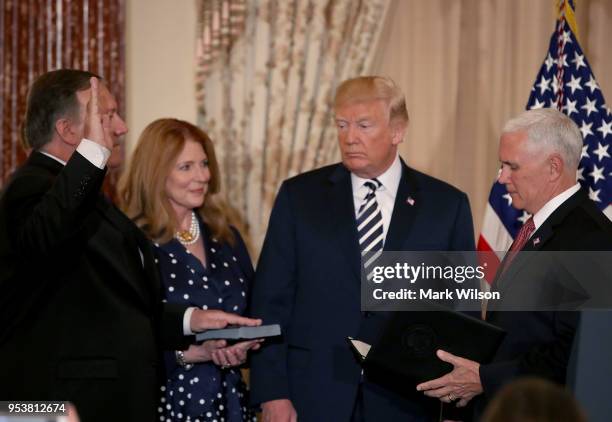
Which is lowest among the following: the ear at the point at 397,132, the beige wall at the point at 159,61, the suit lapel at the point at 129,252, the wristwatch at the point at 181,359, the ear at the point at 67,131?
the wristwatch at the point at 181,359

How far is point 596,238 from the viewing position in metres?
2.72

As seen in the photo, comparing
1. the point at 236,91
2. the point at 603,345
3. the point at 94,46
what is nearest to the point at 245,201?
the point at 236,91

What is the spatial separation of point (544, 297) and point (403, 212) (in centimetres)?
75

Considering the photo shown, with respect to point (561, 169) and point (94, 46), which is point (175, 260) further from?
point (94, 46)

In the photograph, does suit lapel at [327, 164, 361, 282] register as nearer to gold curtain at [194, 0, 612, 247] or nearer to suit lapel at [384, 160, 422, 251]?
suit lapel at [384, 160, 422, 251]

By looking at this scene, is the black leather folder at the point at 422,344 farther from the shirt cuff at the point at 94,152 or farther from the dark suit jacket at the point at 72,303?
the shirt cuff at the point at 94,152

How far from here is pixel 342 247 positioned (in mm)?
3336

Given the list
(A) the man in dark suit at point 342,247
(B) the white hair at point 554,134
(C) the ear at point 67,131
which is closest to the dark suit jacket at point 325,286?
(A) the man in dark suit at point 342,247

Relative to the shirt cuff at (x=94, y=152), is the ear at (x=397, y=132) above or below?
above

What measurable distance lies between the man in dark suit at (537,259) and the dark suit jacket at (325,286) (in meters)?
0.39

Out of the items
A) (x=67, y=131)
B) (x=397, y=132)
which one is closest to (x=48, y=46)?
(x=67, y=131)

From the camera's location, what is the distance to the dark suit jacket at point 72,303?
2633 millimetres

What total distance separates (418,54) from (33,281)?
10.3ft

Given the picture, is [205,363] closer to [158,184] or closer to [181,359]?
[181,359]
